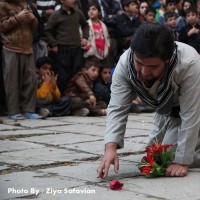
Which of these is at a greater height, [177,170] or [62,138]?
[177,170]

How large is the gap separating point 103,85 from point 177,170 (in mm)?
5226

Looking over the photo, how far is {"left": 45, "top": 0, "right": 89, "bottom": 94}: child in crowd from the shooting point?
799 cm

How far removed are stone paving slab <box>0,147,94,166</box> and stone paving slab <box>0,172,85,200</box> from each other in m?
0.45

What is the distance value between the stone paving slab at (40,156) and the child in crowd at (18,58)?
261 centimetres

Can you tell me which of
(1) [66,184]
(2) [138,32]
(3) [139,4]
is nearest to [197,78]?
(2) [138,32]

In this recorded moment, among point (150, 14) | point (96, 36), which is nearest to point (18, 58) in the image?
point (96, 36)

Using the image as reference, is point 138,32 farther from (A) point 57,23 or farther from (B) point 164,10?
(B) point 164,10

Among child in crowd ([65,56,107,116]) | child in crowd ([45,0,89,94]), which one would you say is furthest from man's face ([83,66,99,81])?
child in crowd ([45,0,89,94])

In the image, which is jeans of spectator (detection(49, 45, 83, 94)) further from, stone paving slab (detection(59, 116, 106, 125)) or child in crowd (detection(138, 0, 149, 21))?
child in crowd (detection(138, 0, 149, 21))

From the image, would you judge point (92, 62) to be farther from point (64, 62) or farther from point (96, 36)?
point (96, 36)

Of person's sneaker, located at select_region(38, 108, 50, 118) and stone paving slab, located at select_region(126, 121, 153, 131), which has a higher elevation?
stone paving slab, located at select_region(126, 121, 153, 131)

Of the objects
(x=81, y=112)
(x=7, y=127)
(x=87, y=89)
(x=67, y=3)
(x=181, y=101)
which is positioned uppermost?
(x=181, y=101)

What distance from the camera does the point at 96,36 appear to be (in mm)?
8773

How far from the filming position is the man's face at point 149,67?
10.1 ft
